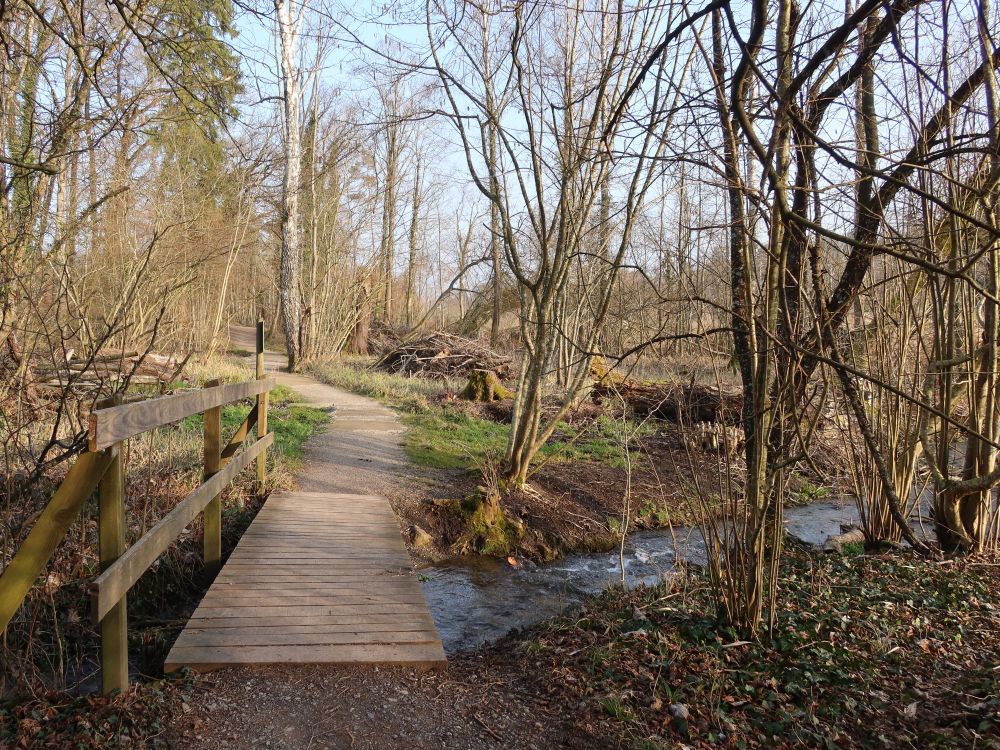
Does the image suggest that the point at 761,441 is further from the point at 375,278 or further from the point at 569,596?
the point at 375,278

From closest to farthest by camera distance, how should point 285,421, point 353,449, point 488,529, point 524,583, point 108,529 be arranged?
1. point 108,529
2. point 524,583
3. point 488,529
4. point 353,449
5. point 285,421

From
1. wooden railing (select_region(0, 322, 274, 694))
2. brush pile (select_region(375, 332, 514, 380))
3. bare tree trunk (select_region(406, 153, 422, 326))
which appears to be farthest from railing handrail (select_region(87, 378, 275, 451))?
bare tree trunk (select_region(406, 153, 422, 326))

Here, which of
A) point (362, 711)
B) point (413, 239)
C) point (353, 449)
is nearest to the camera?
point (362, 711)

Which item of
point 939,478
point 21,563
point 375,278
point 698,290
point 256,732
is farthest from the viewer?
point 375,278

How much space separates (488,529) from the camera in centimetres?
703

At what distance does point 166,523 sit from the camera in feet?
11.3

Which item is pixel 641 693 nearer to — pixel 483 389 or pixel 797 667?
pixel 797 667

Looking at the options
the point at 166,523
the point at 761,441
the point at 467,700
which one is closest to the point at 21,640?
the point at 166,523

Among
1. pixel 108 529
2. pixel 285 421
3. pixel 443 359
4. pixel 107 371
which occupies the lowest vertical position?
pixel 285 421

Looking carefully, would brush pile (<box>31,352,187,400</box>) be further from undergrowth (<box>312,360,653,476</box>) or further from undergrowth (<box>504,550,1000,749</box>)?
undergrowth (<box>312,360,653,476</box>)

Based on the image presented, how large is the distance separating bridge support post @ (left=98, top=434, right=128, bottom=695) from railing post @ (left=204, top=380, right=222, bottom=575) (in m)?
1.56

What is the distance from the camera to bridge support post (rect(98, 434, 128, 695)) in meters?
2.90

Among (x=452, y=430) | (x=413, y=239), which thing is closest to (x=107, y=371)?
(x=452, y=430)

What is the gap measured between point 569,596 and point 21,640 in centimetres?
409
